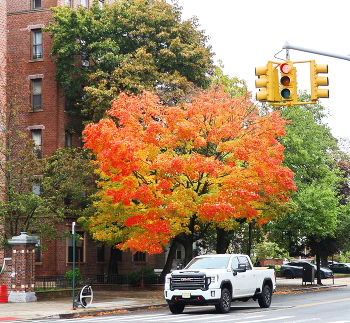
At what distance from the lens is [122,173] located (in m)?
28.3

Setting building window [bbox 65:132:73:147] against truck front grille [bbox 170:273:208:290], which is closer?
truck front grille [bbox 170:273:208:290]

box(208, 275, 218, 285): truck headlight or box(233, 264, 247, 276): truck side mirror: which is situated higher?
box(233, 264, 247, 276): truck side mirror

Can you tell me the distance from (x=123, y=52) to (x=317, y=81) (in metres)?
31.5

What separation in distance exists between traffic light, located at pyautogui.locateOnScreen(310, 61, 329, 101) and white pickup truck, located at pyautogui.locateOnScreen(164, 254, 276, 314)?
966cm

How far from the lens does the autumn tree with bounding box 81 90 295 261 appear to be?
28109 mm

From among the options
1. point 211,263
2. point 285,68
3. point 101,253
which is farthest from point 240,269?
point 101,253

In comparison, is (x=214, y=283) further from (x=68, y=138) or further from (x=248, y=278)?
(x=68, y=138)

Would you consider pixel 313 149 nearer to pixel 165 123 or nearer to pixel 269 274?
pixel 165 123

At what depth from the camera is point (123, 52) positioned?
4416cm

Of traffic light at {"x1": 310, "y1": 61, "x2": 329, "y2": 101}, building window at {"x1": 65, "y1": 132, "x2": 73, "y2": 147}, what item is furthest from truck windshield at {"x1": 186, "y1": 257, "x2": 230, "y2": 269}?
building window at {"x1": 65, "y1": 132, "x2": 73, "y2": 147}

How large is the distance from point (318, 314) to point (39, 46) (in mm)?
30050

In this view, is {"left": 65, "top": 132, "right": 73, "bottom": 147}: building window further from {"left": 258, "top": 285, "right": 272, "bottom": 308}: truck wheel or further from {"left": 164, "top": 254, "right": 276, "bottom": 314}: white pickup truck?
{"left": 258, "top": 285, "right": 272, "bottom": 308}: truck wheel

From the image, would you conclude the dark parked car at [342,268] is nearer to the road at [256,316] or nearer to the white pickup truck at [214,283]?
the road at [256,316]

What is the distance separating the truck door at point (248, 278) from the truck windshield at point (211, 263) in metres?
0.80
